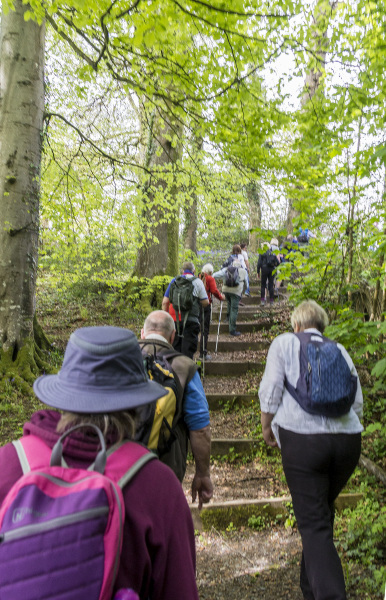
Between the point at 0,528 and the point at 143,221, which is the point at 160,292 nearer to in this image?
the point at 143,221

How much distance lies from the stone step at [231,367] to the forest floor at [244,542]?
0.19m

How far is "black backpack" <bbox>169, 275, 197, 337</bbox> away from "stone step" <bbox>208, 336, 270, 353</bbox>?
2.80 metres

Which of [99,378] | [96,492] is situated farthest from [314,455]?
[96,492]

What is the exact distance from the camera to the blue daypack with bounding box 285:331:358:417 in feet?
8.41

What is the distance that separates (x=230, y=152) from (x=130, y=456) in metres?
5.12

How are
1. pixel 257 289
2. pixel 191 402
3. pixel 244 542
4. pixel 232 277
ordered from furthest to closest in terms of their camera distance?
pixel 257 289 < pixel 232 277 < pixel 244 542 < pixel 191 402

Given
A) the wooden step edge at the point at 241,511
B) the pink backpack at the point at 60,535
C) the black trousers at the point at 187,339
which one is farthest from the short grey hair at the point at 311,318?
the black trousers at the point at 187,339

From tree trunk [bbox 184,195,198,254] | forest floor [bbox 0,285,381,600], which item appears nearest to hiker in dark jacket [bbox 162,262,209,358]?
forest floor [bbox 0,285,381,600]

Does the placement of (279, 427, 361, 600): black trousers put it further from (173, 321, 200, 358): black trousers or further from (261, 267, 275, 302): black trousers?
(261, 267, 275, 302): black trousers

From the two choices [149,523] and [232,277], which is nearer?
[149,523]

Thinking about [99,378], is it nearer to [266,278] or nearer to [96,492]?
[96,492]

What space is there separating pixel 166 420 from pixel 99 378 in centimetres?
86

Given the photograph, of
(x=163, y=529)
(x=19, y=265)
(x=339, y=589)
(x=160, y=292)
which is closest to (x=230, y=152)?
(x=19, y=265)

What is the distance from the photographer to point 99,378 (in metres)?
1.26
